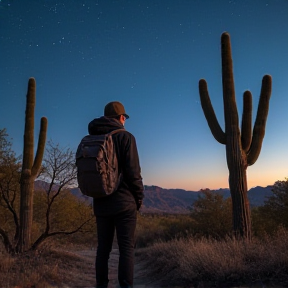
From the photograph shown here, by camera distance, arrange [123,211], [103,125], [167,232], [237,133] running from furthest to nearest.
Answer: [167,232], [237,133], [103,125], [123,211]

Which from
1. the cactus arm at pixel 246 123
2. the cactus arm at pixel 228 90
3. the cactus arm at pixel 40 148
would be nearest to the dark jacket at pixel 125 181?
the cactus arm at pixel 228 90

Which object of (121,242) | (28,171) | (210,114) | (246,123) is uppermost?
(210,114)

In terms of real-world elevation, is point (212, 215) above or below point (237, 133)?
below

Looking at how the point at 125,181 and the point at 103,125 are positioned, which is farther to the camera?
the point at 103,125

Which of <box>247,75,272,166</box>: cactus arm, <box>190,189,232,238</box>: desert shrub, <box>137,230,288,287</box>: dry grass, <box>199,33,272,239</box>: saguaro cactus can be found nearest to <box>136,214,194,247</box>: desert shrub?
<box>190,189,232,238</box>: desert shrub

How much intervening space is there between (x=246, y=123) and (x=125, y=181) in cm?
682

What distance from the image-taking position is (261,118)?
983 centimetres

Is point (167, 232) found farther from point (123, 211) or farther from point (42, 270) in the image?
point (123, 211)

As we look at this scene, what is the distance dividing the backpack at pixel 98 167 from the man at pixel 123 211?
0.09m

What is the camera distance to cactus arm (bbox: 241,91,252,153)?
9.44 meters

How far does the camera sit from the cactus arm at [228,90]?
923 cm

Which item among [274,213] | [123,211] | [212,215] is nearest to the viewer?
[123,211]

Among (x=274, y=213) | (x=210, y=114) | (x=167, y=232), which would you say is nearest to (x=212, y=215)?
(x=274, y=213)

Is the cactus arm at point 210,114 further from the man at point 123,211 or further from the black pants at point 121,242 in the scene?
the black pants at point 121,242
